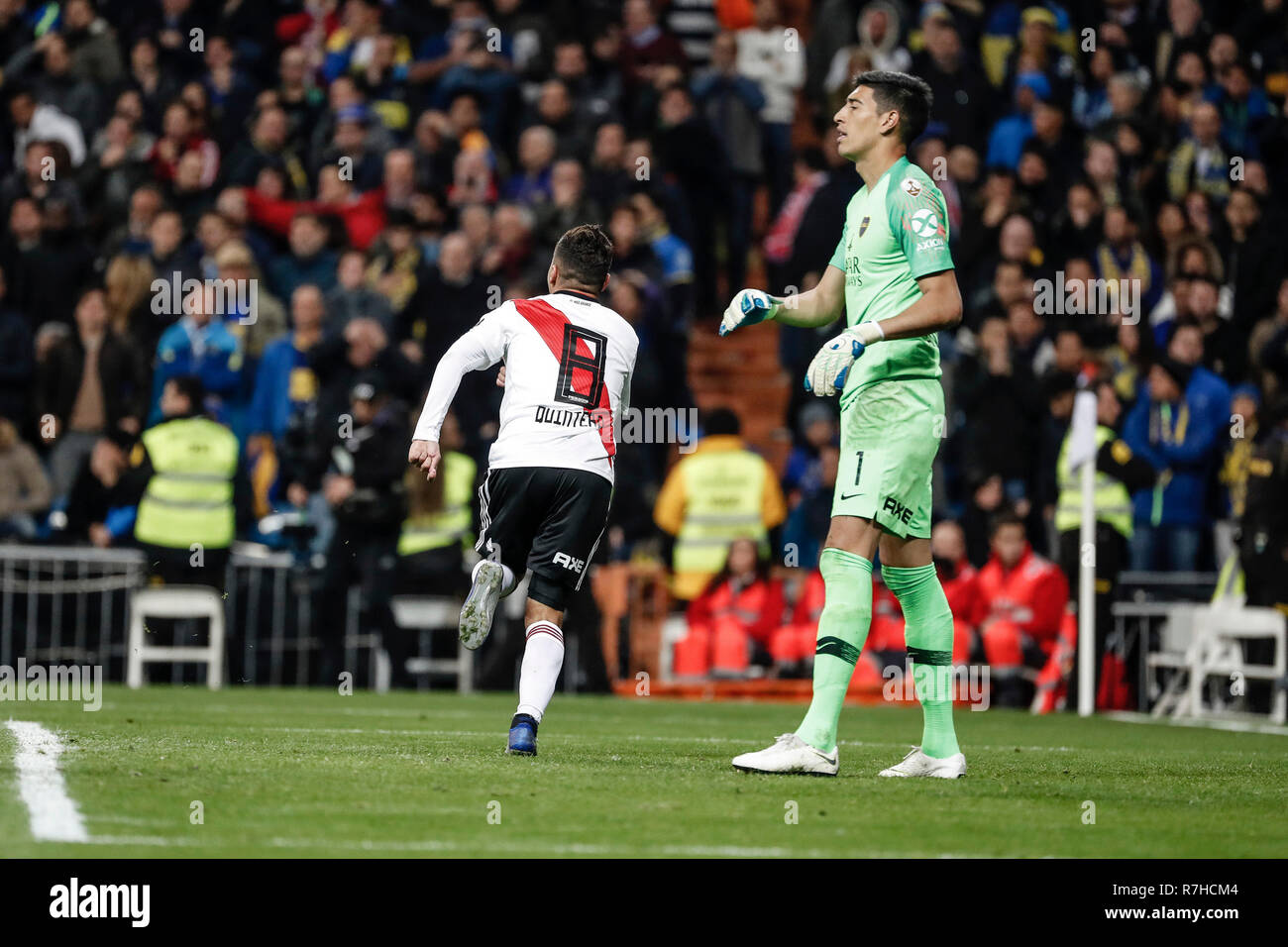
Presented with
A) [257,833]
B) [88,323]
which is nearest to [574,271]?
[257,833]

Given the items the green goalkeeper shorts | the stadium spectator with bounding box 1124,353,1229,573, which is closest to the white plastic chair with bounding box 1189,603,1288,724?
the stadium spectator with bounding box 1124,353,1229,573

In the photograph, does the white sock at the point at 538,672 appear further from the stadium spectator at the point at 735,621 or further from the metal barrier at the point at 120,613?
the metal barrier at the point at 120,613

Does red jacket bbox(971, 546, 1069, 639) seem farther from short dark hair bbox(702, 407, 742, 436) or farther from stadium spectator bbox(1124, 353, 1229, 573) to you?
short dark hair bbox(702, 407, 742, 436)

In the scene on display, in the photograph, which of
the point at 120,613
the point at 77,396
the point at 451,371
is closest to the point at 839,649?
the point at 451,371

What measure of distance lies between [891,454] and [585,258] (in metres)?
1.74

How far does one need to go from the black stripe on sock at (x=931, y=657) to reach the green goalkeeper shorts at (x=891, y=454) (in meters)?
0.49

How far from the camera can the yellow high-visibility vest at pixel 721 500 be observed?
17.2m

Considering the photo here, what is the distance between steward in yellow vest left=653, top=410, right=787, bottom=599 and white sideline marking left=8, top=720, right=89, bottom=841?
26.6 ft

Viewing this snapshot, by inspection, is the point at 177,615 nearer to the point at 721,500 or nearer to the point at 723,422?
the point at 721,500

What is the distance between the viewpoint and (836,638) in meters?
8.44
